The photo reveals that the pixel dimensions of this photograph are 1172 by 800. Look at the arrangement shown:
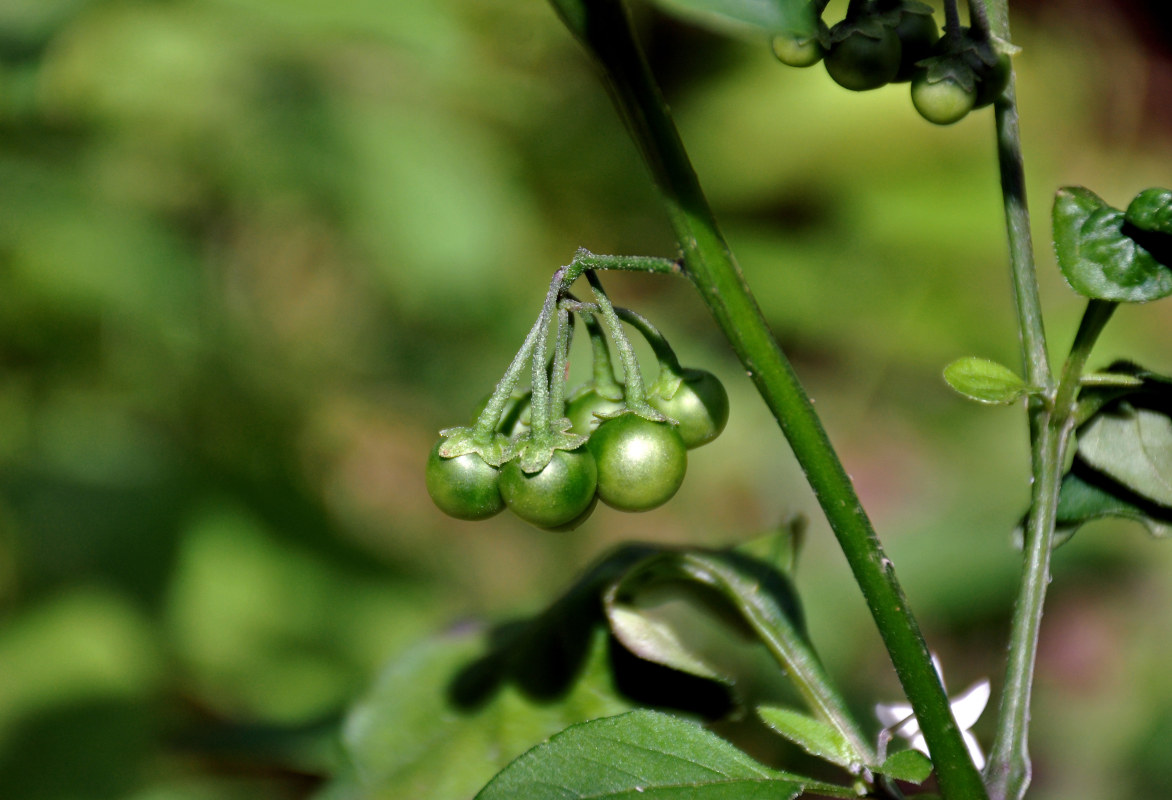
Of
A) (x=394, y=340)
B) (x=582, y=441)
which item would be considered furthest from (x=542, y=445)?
(x=394, y=340)

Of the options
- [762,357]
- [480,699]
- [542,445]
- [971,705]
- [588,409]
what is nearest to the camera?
[762,357]

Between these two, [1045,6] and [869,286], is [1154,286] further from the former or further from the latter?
[1045,6]

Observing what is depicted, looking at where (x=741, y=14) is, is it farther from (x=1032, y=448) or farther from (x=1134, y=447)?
(x=1134, y=447)

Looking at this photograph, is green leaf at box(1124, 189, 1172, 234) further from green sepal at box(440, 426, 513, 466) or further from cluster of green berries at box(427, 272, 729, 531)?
green sepal at box(440, 426, 513, 466)

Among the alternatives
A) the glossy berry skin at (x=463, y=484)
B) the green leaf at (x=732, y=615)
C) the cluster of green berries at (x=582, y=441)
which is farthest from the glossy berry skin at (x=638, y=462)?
the green leaf at (x=732, y=615)

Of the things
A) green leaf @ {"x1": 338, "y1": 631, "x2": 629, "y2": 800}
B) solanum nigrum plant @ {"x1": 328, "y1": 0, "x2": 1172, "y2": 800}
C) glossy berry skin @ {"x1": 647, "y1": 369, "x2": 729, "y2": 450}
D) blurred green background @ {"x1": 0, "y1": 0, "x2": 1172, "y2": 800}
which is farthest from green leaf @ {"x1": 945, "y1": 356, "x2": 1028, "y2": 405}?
blurred green background @ {"x1": 0, "y1": 0, "x2": 1172, "y2": 800}
